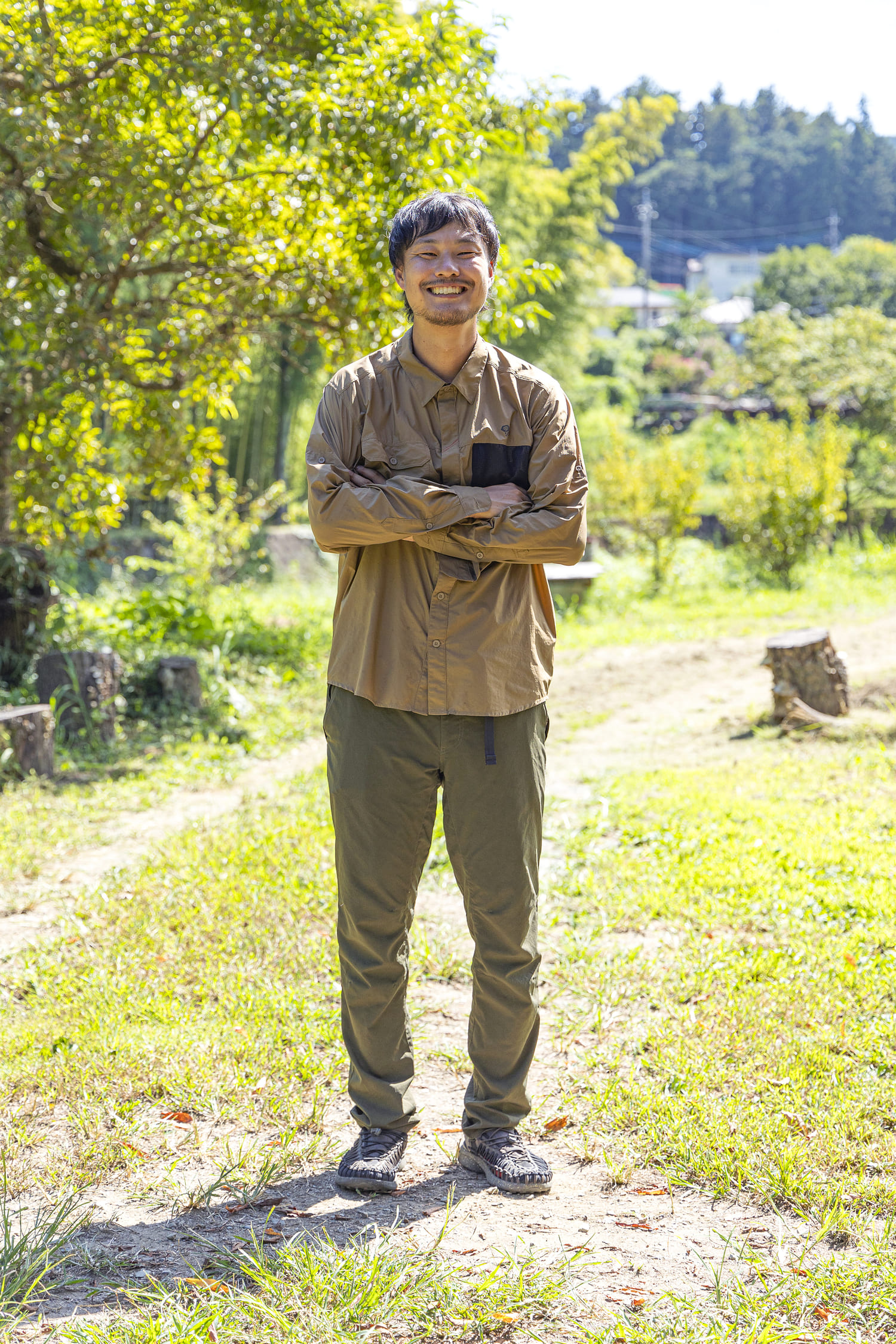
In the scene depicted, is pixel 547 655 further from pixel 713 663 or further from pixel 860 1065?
pixel 713 663

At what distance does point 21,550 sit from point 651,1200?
5.67 m

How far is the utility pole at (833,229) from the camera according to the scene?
7731cm

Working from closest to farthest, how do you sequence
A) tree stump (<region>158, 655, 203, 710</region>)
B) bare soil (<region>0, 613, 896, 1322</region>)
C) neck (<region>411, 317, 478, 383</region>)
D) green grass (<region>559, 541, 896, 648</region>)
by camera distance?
bare soil (<region>0, 613, 896, 1322</region>) < neck (<region>411, 317, 478, 383</region>) < tree stump (<region>158, 655, 203, 710</region>) < green grass (<region>559, 541, 896, 648</region>)

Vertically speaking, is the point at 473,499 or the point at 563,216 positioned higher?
the point at 563,216

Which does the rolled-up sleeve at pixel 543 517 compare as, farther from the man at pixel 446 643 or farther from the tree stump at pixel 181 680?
the tree stump at pixel 181 680

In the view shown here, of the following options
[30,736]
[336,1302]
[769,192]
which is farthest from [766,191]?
[336,1302]

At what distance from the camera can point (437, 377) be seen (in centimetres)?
234

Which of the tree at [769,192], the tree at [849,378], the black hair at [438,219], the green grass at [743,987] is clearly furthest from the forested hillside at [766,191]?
the black hair at [438,219]

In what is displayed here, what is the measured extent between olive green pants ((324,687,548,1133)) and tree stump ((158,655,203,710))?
4.67 meters

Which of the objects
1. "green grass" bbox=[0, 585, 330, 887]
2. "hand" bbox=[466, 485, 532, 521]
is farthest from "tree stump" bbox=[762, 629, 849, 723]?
"hand" bbox=[466, 485, 532, 521]

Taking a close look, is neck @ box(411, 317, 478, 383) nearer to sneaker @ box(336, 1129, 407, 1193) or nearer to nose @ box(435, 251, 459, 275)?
nose @ box(435, 251, 459, 275)

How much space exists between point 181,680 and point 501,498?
16.4 ft

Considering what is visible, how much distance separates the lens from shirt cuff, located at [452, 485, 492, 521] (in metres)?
2.22

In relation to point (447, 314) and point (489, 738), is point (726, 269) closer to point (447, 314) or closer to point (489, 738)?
point (447, 314)
